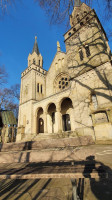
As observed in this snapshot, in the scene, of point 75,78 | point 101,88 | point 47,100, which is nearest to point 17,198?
point 101,88

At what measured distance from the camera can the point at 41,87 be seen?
21312 millimetres

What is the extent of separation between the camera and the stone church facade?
30.7 ft

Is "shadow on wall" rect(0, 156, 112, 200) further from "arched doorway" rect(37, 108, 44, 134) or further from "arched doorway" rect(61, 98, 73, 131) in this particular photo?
"arched doorway" rect(37, 108, 44, 134)

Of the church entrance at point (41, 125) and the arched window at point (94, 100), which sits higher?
the arched window at point (94, 100)

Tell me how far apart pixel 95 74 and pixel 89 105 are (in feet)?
11.5

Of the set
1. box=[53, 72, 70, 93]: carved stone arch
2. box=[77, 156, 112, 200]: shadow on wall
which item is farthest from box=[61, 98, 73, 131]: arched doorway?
box=[77, 156, 112, 200]: shadow on wall

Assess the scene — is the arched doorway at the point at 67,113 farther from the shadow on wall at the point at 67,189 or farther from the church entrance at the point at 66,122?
the shadow on wall at the point at 67,189

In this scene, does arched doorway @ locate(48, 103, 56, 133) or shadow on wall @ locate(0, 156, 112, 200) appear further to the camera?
arched doorway @ locate(48, 103, 56, 133)

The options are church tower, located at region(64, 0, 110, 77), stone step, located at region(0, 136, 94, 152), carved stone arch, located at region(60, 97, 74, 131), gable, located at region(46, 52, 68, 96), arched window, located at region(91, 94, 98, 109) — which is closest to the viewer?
stone step, located at region(0, 136, 94, 152)

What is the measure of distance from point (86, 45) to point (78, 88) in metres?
6.12

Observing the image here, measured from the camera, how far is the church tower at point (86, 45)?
36.3 feet

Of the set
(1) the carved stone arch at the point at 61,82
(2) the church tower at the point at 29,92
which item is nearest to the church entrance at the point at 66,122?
(1) the carved stone arch at the point at 61,82

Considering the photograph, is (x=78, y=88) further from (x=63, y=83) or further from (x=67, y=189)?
(x=67, y=189)

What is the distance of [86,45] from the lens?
42.4 feet
